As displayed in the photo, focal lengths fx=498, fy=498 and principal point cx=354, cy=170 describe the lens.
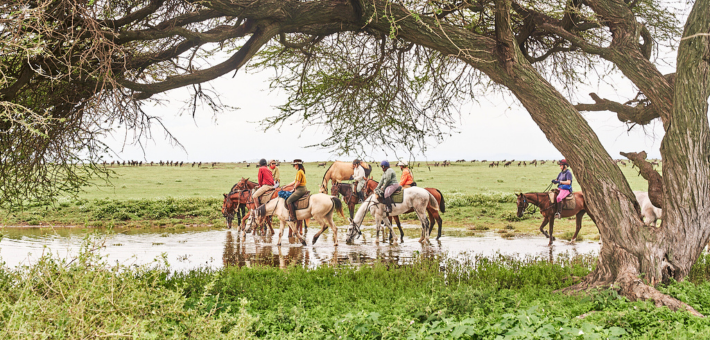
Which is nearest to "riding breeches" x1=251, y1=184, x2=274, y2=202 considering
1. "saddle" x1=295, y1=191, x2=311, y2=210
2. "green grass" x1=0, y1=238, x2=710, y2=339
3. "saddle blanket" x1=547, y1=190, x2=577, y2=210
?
"saddle" x1=295, y1=191, x2=311, y2=210

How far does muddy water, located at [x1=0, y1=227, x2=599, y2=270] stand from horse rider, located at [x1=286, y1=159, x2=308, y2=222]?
3.54 ft

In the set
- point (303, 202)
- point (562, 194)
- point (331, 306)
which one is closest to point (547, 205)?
point (562, 194)

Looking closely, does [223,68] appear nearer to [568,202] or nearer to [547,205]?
[547,205]

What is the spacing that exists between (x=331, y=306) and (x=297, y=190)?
8.58 meters

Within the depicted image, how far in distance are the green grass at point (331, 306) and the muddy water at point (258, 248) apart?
3024 millimetres

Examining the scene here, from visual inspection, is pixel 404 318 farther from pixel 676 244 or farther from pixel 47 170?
pixel 47 170

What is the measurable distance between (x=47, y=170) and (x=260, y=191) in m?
8.53

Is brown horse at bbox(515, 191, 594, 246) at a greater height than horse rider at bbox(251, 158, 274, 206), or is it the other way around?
horse rider at bbox(251, 158, 274, 206)

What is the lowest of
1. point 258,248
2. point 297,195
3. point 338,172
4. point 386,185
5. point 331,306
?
point 258,248

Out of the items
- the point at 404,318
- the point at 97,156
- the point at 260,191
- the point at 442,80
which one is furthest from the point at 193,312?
the point at 260,191

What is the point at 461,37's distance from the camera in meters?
9.73

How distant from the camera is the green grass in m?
5.12

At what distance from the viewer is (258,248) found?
15336 millimetres

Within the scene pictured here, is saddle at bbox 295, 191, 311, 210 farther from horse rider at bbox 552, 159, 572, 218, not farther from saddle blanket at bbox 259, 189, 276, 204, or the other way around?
horse rider at bbox 552, 159, 572, 218
